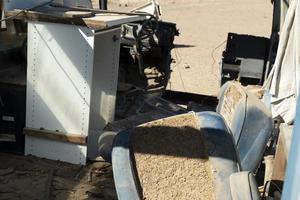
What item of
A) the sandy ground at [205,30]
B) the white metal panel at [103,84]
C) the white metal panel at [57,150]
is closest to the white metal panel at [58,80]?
the white metal panel at [57,150]

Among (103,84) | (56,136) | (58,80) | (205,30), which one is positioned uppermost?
(58,80)

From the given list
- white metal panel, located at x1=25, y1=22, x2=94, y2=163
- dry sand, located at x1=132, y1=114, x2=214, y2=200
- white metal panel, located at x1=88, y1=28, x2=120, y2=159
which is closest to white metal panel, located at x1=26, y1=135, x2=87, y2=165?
white metal panel, located at x1=25, y1=22, x2=94, y2=163

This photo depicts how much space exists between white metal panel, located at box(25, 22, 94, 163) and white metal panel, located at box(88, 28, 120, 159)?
23 cm

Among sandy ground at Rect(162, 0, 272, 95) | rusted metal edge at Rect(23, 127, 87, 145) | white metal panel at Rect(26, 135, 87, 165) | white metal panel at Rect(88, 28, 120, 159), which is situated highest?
white metal panel at Rect(88, 28, 120, 159)

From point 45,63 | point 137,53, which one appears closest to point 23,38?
point 45,63

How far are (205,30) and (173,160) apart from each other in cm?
1539

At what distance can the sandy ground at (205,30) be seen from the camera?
10.7 m

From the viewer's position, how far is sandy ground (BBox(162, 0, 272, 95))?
10711 mm

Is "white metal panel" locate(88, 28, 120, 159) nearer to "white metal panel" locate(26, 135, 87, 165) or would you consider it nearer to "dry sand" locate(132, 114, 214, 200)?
"white metal panel" locate(26, 135, 87, 165)

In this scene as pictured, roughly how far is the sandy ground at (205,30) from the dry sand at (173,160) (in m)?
6.04

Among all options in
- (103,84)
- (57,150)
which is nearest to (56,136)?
(57,150)

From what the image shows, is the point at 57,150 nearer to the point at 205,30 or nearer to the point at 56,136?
the point at 56,136

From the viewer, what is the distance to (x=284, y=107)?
6117mm

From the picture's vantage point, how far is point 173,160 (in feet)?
11.1
